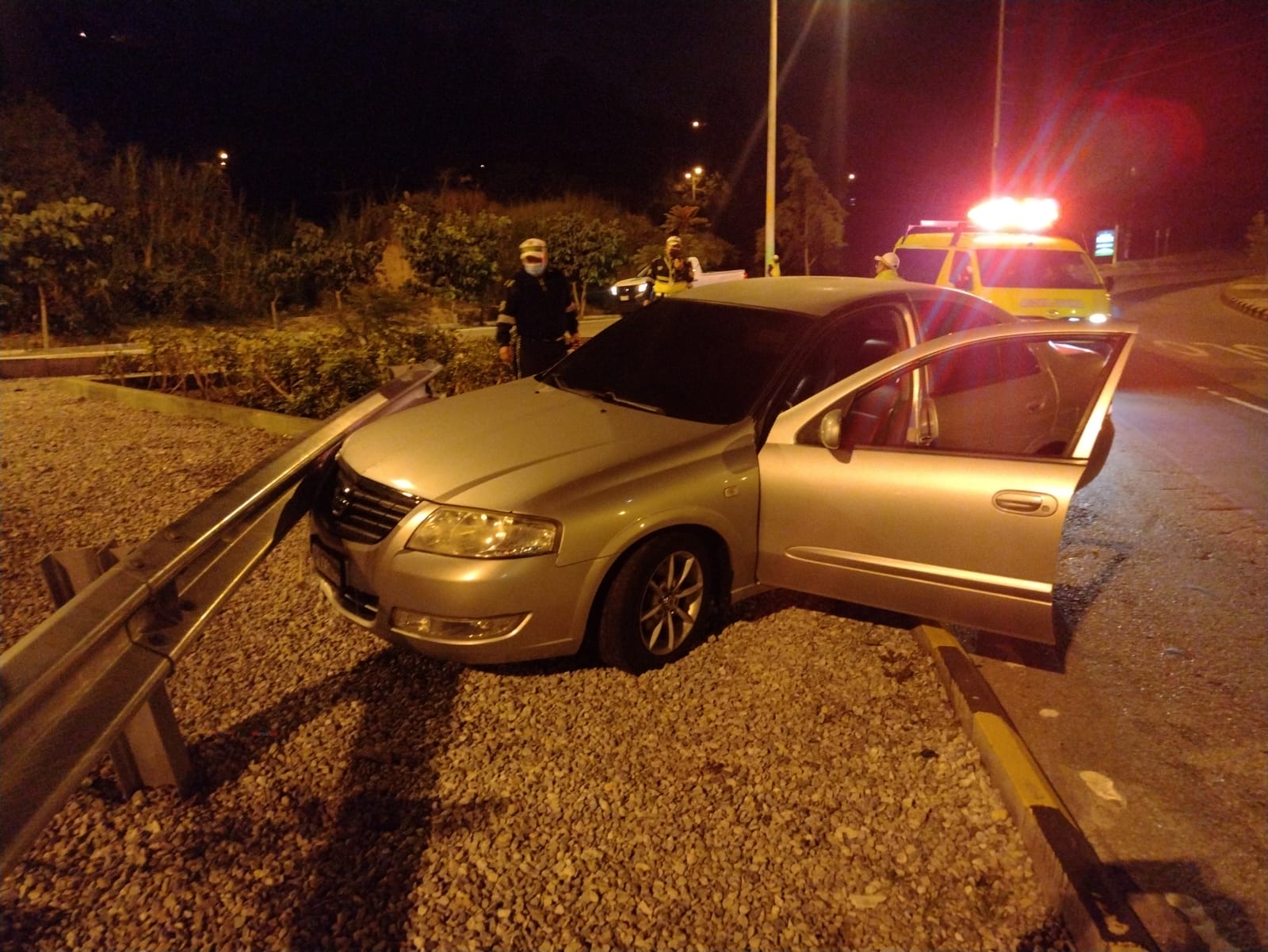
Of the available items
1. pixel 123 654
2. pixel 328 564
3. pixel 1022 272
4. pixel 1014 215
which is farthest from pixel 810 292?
pixel 1014 215

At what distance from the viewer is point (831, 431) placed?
3.96 meters

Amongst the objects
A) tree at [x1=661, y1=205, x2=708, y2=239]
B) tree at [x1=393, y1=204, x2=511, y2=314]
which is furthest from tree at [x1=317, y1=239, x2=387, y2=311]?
tree at [x1=661, y1=205, x2=708, y2=239]

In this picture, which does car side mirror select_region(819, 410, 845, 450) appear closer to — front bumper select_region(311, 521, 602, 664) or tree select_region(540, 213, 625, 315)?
front bumper select_region(311, 521, 602, 664)

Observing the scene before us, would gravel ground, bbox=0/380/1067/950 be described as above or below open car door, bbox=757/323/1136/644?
below

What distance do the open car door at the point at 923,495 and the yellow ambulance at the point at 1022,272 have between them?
6.68 metres

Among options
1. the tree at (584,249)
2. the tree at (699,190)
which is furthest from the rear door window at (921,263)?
the tree at (699,190)

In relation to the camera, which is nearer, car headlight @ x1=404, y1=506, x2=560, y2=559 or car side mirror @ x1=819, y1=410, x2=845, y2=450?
car headlight @ x1=404, y1=506, x2=560, y2=559

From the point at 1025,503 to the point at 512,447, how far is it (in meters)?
2.13

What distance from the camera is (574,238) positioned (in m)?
20.7

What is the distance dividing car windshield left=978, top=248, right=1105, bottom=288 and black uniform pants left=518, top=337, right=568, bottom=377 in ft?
19.9

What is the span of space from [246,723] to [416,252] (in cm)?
1646

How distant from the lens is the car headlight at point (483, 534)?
11.7 feet

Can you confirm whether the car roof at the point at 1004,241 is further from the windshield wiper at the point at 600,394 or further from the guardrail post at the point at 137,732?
the guardrail post at the point at 137,732

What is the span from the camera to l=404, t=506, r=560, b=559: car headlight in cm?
358
